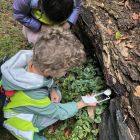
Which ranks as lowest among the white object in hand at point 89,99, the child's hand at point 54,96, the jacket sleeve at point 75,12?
the child's hand at point 54,96

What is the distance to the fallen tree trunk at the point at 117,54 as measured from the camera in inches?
137

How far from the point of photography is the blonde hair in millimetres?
3377

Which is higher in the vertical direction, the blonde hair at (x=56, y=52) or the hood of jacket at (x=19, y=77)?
the blonde hair at (x=56, y=52)

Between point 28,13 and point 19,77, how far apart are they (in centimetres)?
109

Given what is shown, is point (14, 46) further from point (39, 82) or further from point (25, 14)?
point (39, 82)

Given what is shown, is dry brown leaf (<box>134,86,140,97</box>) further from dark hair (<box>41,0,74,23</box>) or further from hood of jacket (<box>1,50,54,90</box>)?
dark hair (<box>41,0,74,23</box>)

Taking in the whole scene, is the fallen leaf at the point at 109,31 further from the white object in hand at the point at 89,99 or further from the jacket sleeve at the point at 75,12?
the white object in hand at the point at 89,99

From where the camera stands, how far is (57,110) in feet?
12.4

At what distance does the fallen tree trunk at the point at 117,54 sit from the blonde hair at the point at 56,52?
0.46 metres

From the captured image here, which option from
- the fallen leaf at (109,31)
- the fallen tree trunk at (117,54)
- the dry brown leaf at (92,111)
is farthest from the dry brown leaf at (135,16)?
the dry brown leaf at (92,111)

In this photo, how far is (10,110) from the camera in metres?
3.93

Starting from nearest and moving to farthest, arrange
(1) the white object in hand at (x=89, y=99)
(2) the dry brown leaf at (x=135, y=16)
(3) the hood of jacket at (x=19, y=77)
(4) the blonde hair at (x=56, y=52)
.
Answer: (4) the blonde hair at (x=56, y=52), (3) the hood of jacket at (x=19, y=77), (1) the white object in hand at (x=89, y=99), (2) the dry brown leaf at (x=135, y=16)

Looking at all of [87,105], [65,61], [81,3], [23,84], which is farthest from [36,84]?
[81,3]

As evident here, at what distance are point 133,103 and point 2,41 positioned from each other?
2.84 m
